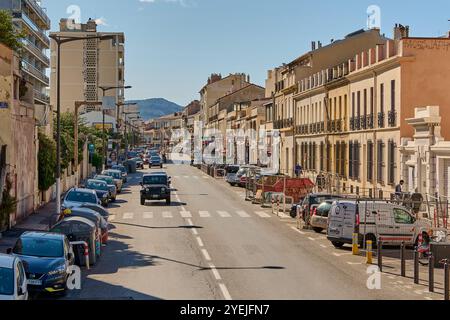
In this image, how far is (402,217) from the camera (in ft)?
88.3

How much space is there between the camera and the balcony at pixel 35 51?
277ft

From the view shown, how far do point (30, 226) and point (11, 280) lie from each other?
63.4ft

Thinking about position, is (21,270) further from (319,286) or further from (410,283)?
(410,283)

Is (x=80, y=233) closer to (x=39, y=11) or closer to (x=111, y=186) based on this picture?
(x=111, y=186)

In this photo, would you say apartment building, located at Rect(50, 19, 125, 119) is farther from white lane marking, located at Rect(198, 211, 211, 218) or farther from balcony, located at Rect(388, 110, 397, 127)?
balcony, located at Rect(388, 110, 397, 127)

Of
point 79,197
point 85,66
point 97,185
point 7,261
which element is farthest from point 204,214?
point 85,66

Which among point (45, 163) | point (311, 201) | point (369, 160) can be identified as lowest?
point (311, 201)

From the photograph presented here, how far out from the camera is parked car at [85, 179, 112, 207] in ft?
146

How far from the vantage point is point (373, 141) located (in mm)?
46281

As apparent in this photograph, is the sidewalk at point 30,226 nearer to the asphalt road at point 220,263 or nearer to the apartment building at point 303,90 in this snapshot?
the asphalt road at point 220,263

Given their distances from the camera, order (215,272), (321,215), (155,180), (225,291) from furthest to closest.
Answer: (155,180) < (321,215) < (215,272) < (225,291)

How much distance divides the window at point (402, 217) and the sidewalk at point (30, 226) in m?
12.6

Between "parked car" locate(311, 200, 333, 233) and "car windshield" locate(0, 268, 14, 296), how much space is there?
18.7 meters

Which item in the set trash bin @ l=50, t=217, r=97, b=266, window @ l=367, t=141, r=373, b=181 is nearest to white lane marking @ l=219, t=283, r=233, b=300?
trash bin @ l=50, t=217, r=97, b=266
